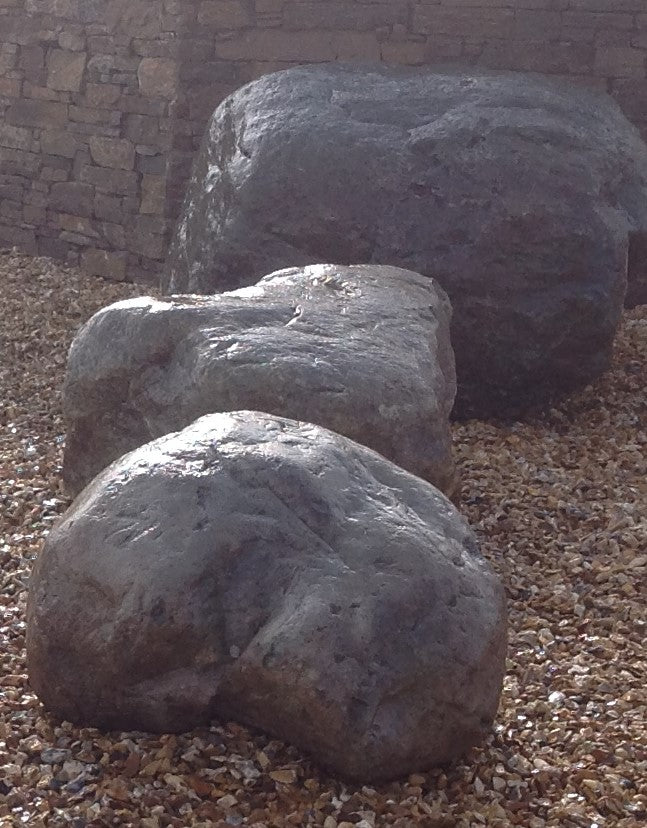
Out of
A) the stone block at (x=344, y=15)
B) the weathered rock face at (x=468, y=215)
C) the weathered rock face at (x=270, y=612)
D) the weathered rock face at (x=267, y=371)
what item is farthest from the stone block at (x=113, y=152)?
the weathered rock face at (x=270, y=612)

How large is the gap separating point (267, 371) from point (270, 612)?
3.53 ft

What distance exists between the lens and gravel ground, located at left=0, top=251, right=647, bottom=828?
2.33 meters

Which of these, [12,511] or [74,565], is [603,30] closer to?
[12,511]

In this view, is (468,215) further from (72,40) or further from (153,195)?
(72,40)

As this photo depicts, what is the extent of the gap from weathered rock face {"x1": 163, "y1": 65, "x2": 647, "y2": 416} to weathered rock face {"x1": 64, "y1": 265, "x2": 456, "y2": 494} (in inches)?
36.0

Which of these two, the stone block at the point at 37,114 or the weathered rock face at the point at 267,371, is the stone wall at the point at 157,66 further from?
the weathered rock face at the point at 267,371

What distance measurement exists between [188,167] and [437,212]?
116 inches

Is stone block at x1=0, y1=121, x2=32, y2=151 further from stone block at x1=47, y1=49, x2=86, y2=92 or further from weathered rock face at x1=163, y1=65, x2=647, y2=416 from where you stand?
weathered rock face at x1=163, y1=65, x2=647, y2=416

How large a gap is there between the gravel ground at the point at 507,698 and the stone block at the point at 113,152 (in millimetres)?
2835

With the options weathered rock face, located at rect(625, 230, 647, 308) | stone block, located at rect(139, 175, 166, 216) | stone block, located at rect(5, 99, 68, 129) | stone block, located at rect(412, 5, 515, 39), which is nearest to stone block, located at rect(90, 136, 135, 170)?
stone block, located at rect(139, 175, 166, 216)

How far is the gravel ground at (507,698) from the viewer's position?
7.64 feet

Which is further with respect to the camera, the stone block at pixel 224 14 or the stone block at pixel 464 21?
the stone block at pixel 224 14

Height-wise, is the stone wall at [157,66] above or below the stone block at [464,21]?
below

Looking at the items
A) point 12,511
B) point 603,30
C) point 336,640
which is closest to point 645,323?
point 603,30
